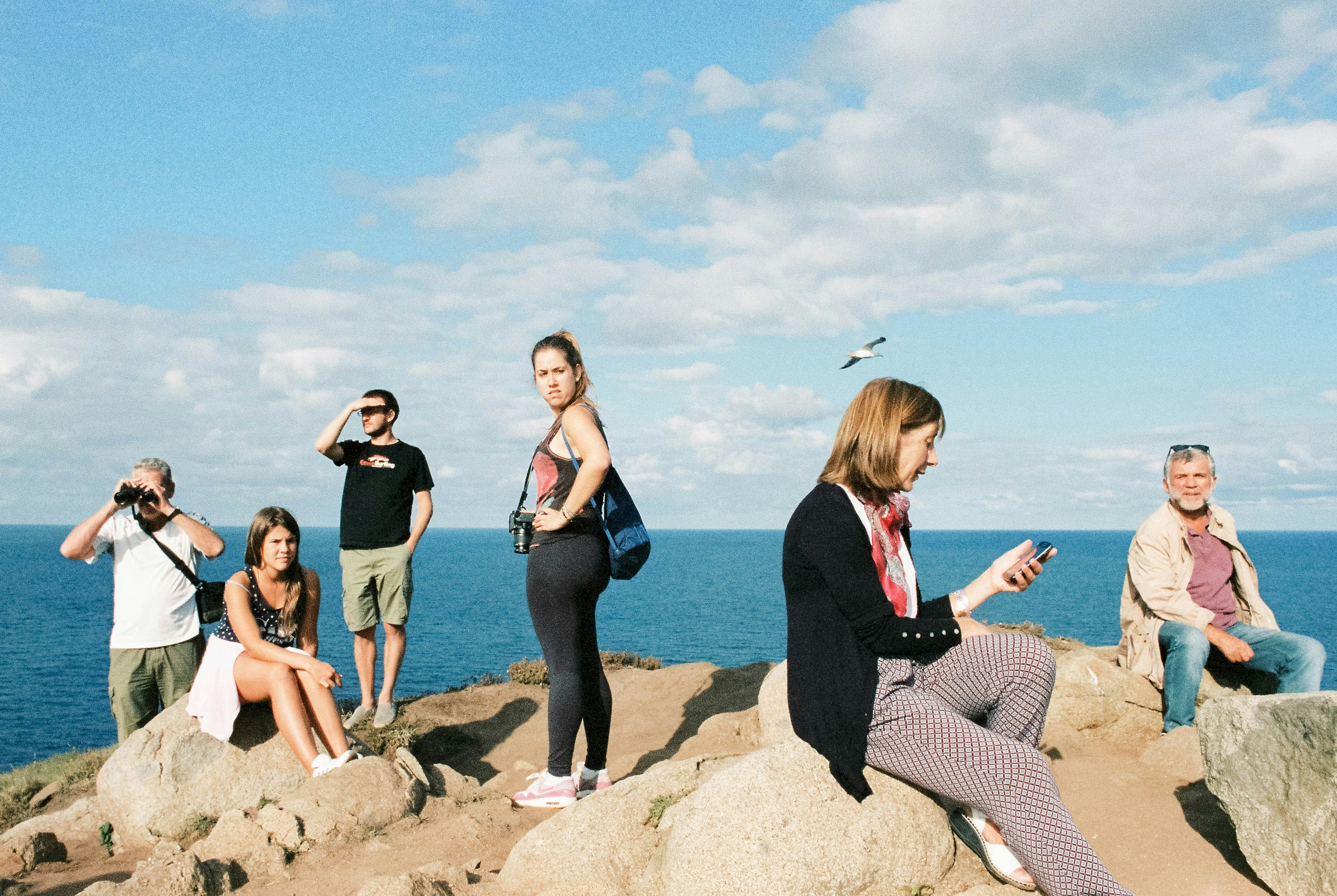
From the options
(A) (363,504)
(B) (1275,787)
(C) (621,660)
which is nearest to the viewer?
(B) (1275,787)

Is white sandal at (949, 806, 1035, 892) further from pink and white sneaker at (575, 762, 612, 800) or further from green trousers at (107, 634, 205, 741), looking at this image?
green trousers at (107, 634, 205, 741)

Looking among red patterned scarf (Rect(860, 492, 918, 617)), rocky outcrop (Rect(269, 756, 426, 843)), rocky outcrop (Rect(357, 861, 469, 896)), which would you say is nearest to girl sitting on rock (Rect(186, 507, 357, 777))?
rocky outcrop (Rect(269, 756, 426, 843))

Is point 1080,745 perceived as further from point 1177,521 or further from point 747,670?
point 747,670

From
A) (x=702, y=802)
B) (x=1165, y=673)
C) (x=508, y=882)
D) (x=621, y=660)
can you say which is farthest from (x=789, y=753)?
(x=621, y=660)

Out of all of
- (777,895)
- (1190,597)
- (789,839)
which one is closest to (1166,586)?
(1190,597)

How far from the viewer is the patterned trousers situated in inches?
131

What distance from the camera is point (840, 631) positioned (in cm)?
359

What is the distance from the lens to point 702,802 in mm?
4000

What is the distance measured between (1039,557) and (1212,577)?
3906mm

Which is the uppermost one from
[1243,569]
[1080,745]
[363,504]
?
[363,504]

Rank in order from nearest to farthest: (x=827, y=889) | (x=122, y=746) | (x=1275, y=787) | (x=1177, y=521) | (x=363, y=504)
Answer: (x=827, y=889), (x=1275, y=787), (x=122, y=746), (x=1177, y=521), (x=363, y=504)

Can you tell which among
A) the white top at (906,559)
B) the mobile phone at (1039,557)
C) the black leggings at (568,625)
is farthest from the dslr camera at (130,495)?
the mobile phone at (1039,557)

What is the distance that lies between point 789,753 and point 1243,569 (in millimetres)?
4778

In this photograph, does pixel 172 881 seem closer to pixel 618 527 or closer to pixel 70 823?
pixel 70 823
